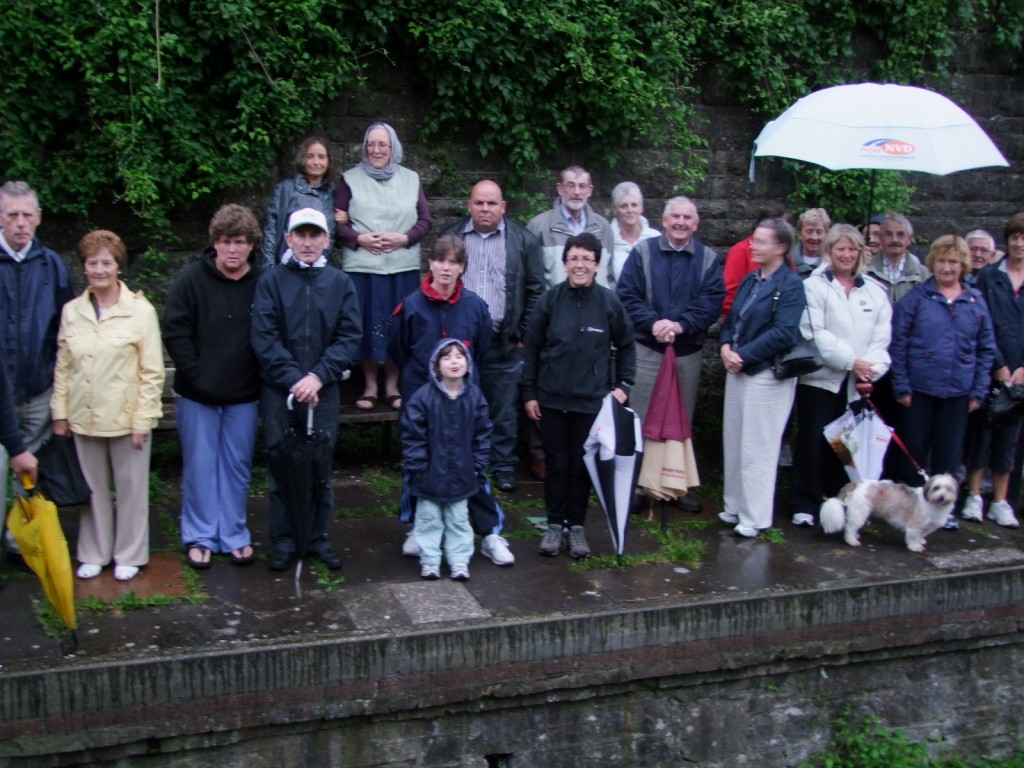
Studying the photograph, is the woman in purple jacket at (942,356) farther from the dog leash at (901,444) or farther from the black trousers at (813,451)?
the black trousers at (813,451)

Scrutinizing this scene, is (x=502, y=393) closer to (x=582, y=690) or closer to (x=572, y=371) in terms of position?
(x=572, y=371)

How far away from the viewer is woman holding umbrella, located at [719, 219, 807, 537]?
6.81 m

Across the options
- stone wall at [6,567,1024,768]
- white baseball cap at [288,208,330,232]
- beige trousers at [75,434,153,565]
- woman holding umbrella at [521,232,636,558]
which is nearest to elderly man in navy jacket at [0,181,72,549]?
beige trousers at [75,434,153,565]

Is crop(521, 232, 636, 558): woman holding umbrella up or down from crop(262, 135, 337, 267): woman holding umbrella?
down

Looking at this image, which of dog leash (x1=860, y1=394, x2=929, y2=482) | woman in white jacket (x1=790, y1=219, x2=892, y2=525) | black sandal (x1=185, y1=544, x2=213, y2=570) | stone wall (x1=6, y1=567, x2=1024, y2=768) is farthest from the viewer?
dog leash (x1=860, y1=394, x2=929, y2=482)

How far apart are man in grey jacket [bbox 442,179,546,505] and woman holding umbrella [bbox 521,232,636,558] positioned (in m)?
0.92

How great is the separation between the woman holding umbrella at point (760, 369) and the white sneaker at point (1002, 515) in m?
1.75

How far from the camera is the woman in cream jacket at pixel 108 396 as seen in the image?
570cm

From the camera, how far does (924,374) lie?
23.8ft

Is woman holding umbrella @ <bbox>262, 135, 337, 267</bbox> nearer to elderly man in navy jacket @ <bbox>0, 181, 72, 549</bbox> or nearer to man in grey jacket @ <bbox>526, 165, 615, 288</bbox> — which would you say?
man in grey jacket @ <bbox>526, 165, 615, 288</bbox>

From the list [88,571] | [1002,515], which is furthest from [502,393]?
[1002,515]

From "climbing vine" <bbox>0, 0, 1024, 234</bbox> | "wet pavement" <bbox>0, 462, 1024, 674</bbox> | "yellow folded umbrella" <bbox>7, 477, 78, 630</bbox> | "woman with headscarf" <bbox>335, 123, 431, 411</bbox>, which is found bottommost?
"wet pavement" <bbox>0, 462, 1024, 674</bbox>

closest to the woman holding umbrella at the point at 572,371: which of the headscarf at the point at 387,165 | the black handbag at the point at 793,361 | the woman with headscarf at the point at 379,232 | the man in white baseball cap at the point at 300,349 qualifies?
the black handbag at the point at 793,361

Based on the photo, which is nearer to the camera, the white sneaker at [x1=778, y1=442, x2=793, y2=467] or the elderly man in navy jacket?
the elderly man in navy jacket
